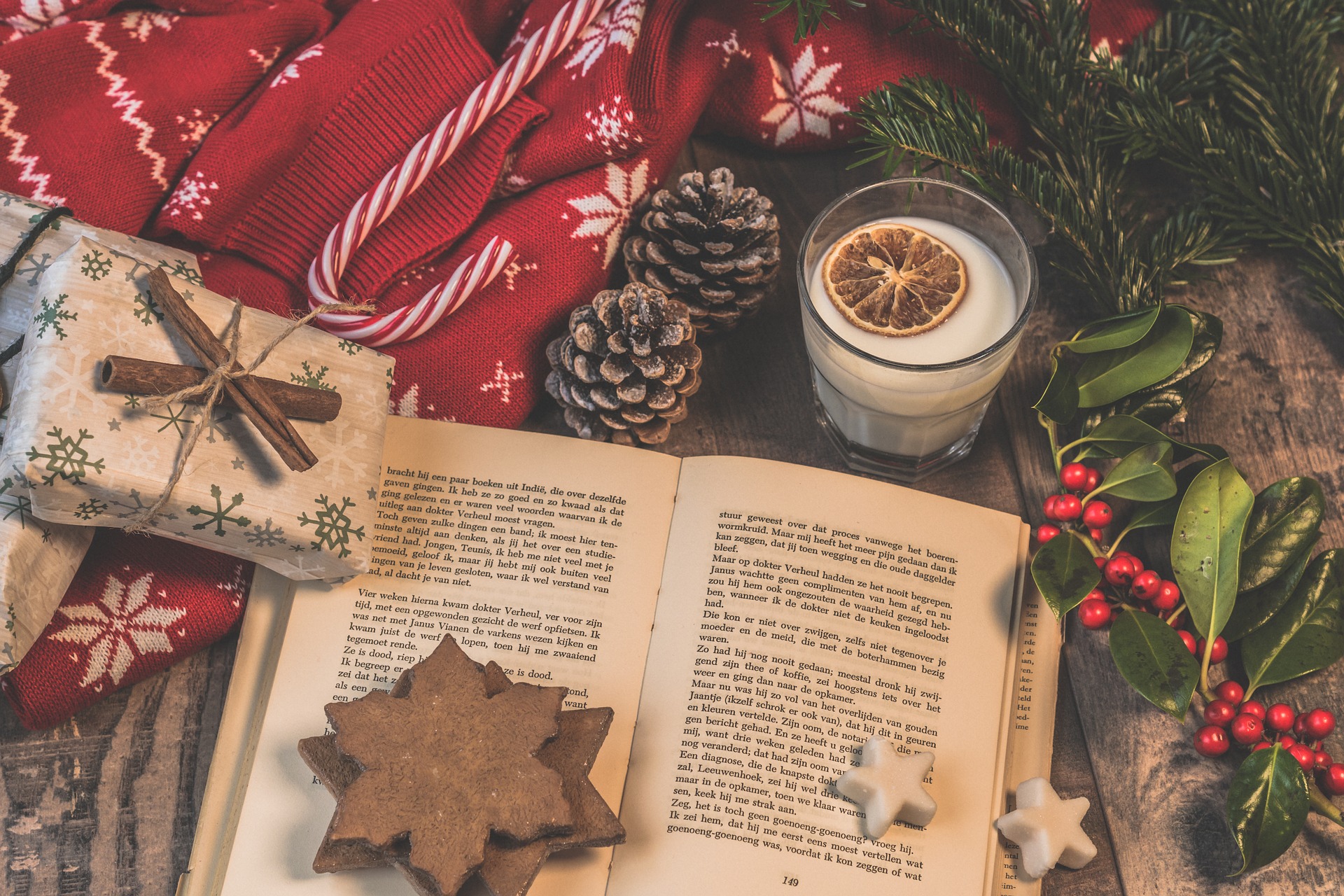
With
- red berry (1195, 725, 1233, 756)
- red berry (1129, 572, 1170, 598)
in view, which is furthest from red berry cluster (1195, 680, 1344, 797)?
red berry (1129, 572, 1170, 598)

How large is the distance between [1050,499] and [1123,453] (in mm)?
87

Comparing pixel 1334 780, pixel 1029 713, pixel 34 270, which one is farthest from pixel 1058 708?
pixel 34 270

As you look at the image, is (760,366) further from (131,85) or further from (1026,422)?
(131,85)

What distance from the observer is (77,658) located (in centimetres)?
94

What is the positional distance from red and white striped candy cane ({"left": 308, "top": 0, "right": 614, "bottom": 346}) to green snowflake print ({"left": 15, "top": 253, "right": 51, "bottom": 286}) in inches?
9.4

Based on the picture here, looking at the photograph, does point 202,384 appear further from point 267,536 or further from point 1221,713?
point 1221,713

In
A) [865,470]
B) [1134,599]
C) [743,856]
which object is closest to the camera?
[743,856]

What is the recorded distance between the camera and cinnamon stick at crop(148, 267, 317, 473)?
0.87 m

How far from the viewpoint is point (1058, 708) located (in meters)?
0.99

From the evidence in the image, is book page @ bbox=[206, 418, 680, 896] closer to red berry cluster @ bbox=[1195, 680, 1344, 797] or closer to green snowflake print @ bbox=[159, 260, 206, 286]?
green snowflake print @ bbox=[159, 260, 206, 286]

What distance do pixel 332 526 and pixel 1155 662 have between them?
0.78 m

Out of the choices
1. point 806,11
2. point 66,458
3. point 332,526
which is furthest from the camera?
point 806,11

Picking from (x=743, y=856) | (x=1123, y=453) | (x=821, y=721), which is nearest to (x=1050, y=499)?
(x=1123, y=453)

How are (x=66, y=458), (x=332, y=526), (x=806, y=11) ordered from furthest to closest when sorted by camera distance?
(x=806, y=11), (x=332, y=526), (x=66, y=458)
